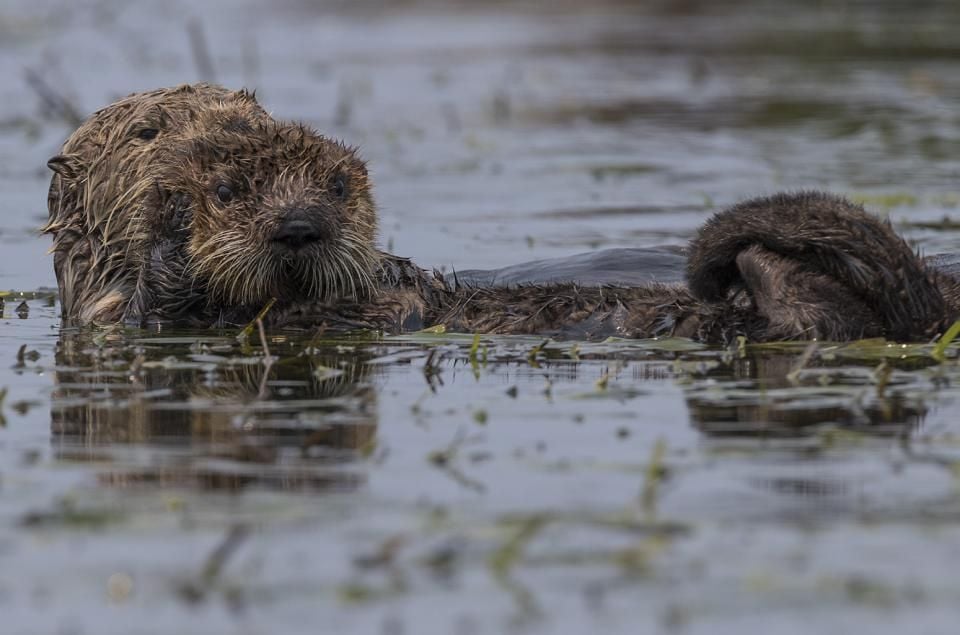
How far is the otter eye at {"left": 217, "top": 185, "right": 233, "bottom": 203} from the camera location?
568 centimetres

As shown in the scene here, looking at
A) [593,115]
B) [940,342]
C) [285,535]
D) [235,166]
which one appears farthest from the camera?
[593,115]

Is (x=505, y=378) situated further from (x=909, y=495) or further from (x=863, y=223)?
(x=909, y=495)

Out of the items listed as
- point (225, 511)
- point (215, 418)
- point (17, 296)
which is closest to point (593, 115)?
point (17, 296)

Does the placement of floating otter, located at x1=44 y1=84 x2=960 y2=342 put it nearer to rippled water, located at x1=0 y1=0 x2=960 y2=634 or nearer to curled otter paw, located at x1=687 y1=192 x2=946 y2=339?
curled otter paw, located at x1=687 y1=192 x2=946 y2=339

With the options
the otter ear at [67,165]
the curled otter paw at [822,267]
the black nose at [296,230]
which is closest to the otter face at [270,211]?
the black nose at [296,230]

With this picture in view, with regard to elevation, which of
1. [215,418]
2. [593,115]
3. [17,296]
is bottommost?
[215,418]

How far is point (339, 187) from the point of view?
18.9 feet

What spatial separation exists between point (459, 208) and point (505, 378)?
16.6ft

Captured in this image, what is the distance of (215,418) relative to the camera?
14.5ft

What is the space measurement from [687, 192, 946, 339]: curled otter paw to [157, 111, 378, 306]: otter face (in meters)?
1.24

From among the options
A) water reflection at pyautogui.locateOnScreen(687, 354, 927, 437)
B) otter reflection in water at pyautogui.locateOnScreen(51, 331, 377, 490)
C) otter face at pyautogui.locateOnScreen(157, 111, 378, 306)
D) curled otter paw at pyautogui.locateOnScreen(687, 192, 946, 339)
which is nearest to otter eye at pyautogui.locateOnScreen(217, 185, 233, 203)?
otter face at pyautogui.locateOnScreen(157, 111, 378, 306)

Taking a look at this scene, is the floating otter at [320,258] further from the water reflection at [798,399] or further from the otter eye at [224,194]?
the water reflection at [798,399]

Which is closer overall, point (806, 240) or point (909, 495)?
point (909, 495)

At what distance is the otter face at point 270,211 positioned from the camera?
5.54 metres
